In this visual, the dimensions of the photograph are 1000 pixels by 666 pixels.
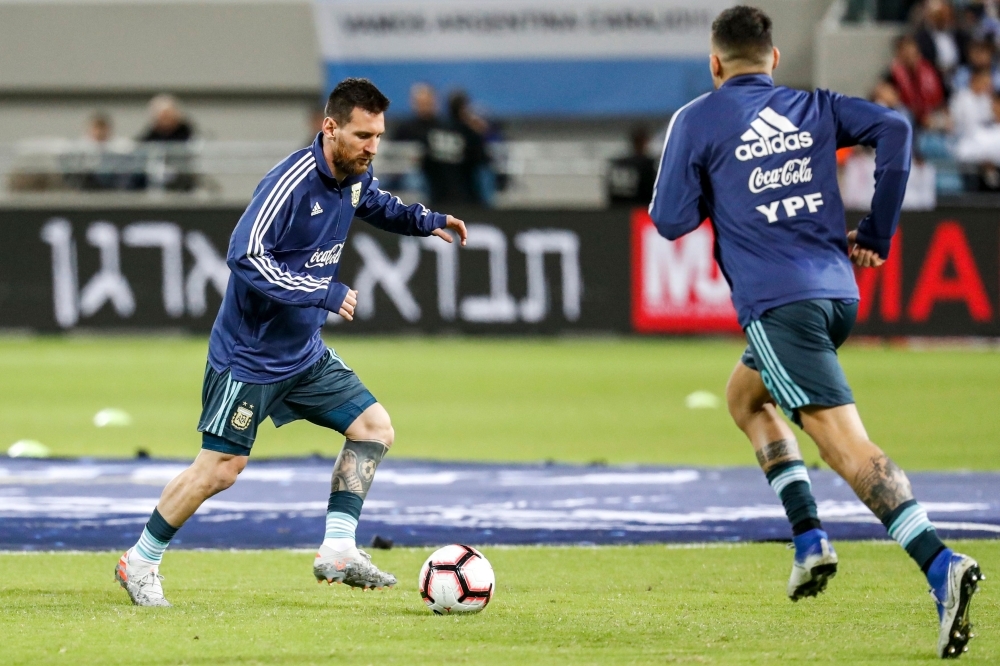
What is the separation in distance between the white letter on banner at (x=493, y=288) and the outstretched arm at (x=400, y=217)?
1182 cm

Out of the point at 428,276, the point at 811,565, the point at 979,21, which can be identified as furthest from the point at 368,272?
the point at 811,565

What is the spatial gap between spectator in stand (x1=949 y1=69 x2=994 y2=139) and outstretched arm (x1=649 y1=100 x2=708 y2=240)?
1697 cm

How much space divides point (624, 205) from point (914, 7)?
26.2ft

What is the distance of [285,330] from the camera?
669 cm

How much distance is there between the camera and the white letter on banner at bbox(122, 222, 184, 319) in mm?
19391

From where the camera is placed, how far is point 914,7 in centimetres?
2548

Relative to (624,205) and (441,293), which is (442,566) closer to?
(441,293)

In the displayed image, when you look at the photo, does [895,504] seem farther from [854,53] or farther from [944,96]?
[854,53]

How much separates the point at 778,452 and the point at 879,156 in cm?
133

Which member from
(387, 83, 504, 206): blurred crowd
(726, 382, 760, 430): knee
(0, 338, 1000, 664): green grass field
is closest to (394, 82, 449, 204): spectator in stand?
(387, 83, 504, 206): blurred crowd

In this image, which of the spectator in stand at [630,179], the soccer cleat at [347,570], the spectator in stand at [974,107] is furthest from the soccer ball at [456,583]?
the spectator in stand at [974,107]

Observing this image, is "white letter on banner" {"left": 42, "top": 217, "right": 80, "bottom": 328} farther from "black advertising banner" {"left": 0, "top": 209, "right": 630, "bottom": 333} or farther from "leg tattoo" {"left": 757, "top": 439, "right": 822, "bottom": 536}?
"leg tattoo" {"left": 757, "top": 439, "right": 822, "bottom": 536}

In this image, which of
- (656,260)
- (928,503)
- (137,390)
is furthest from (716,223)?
(656,260)

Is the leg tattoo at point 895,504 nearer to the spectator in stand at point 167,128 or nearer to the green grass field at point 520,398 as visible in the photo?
→ the green grass field at point 520,398
